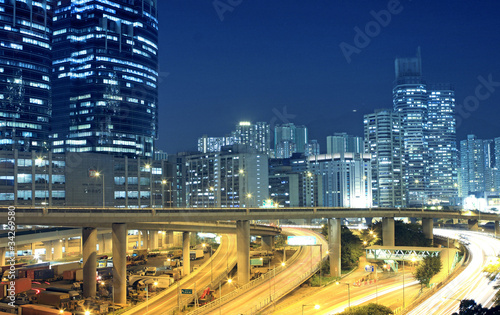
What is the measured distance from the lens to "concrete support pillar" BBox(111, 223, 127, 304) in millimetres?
82250

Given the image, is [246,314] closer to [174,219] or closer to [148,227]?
[174,219]

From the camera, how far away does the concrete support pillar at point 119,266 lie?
82.2 m

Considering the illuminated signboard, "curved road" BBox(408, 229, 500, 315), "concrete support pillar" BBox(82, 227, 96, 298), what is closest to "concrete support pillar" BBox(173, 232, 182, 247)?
the illuminated signboard

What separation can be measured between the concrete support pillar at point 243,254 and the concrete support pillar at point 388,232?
44.8 meters

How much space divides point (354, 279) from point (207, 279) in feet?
91.3

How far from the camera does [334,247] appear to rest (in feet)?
354

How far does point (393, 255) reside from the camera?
359 feet

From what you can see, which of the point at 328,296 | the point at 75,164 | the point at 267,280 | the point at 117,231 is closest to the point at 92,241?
the point at 117,231

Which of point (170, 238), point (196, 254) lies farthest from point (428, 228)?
point (170, 238)

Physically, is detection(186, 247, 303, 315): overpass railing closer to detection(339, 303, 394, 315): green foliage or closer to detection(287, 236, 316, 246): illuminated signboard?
detection(287, 236, 316, 246): illuminated signboard

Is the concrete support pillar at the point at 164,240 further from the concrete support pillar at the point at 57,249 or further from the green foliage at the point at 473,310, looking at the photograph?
the green foliage at the point at 473,310

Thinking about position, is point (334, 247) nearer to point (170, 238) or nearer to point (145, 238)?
point (145, 238)

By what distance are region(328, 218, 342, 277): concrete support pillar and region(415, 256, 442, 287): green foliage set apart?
665 inches

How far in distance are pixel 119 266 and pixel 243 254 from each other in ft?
74.6
